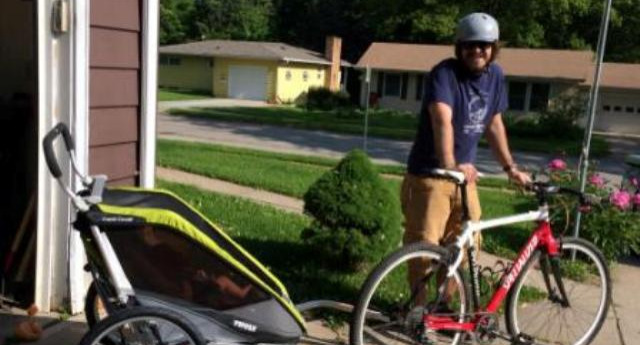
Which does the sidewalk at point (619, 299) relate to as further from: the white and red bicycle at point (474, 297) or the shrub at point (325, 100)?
the shrub at point (325, 100)

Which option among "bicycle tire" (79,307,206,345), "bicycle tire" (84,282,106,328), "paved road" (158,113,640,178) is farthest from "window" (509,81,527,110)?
"bicycle tire" (79,307,206,345)

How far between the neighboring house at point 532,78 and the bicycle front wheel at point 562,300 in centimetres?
2781

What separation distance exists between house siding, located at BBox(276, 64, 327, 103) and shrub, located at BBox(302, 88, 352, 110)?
4.56m

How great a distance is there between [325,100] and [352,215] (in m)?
33.1

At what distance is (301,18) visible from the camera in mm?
62969

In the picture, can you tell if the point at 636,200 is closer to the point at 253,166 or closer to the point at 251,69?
the point at 253,166

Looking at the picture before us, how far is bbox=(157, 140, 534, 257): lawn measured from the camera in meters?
7.79

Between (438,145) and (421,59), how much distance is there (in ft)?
122

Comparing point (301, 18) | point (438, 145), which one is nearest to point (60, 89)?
point (438, 145)

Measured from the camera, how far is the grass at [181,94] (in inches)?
1482

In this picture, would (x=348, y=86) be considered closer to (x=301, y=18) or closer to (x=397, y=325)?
(x=301, y=18)

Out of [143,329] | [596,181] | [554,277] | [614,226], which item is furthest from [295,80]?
[143,329]

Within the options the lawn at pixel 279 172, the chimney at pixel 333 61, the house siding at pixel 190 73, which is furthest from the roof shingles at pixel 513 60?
the lawn at pixel 279 172

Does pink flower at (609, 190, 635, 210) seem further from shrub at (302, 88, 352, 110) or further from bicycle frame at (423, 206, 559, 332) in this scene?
shrub at (302, 88, 352, 110)
